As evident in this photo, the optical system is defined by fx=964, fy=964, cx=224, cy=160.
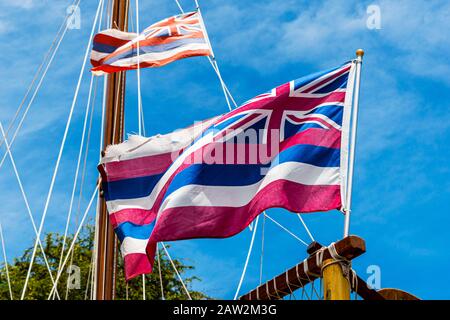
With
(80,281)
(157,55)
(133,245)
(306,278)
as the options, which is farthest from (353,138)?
(80,281)

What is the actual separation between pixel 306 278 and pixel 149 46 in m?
5.85

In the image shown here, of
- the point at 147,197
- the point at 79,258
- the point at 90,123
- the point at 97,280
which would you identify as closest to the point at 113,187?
the point at 147,197

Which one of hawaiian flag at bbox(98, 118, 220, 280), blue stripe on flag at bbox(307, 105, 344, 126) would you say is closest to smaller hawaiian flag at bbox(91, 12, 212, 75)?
hawaiian flag at bbox(98, 118, 220, 280)

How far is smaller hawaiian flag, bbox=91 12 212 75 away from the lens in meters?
12.6

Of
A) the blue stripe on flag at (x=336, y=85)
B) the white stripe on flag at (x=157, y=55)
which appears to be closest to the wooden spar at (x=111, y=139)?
the white stripe on flag at (x=157, y=55)

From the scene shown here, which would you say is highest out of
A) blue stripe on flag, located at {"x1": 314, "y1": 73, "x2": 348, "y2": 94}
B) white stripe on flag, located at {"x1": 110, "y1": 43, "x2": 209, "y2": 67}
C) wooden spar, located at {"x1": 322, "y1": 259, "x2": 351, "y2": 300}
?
white stripe on flag, located at {"x1": 110, "y1": 43, "x2": 209, "y2": 67}

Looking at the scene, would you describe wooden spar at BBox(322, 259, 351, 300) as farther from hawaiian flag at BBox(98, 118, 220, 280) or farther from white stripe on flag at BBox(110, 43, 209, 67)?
white stripe on flag at BBox(110, 43, 209, 67)

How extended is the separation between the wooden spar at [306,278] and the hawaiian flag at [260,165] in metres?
0.79

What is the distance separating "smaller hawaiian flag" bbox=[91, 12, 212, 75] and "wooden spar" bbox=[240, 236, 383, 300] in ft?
16.7

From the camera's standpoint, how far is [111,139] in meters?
12.7

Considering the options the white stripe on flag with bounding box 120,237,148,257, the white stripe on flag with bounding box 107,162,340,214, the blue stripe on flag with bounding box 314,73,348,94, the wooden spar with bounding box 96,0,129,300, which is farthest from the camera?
the wooden spar with bounding box 96,0,129,300

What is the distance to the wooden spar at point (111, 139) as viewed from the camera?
38.3 ft

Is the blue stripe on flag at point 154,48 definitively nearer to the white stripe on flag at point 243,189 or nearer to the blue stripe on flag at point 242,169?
the blue stripe on flag at point 242,169
